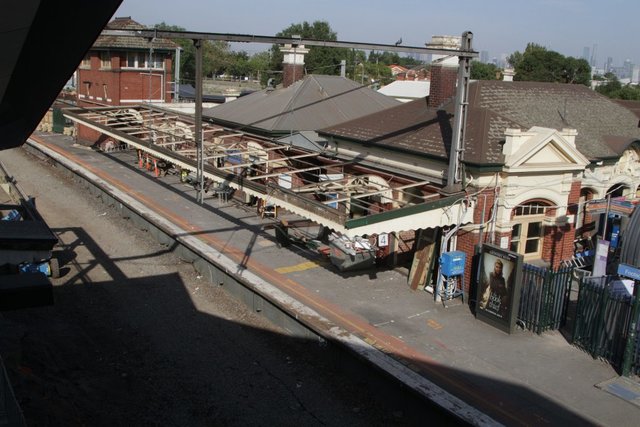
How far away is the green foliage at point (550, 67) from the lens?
90.9m

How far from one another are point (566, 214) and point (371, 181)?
236 inches

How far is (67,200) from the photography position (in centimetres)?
2866

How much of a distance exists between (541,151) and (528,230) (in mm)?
2580

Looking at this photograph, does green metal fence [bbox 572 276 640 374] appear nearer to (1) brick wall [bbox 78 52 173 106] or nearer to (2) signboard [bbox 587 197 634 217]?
(2) signboard [bbox 587 197 634 217]

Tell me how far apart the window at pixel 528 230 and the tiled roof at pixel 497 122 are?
196 centimetres

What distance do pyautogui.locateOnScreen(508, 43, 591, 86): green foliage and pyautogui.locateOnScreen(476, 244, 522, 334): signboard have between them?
83.5 meters

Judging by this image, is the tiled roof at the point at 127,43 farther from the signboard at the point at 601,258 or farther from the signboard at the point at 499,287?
the signboard at the point at 601,258

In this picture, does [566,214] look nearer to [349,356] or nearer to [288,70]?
[349,356]

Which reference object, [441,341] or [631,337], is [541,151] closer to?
[631,337]

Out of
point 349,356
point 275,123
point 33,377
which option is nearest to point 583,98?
point 275,123

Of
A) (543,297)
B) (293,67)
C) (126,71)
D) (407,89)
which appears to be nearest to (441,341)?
(543,297)

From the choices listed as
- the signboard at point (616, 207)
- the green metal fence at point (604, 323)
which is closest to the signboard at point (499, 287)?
the green metal fence at point (604, 323)

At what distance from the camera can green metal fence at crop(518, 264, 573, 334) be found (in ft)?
47.4

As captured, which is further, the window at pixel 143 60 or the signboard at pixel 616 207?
the window at pixel 143 60
